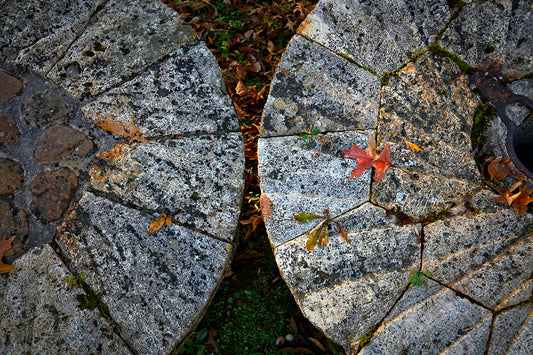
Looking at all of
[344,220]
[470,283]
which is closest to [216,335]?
[344,220]

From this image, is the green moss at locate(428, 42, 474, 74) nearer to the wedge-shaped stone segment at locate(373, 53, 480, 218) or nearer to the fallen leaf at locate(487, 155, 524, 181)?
the wedge-shaped stone segment at locate(373, 53, 480, 218)

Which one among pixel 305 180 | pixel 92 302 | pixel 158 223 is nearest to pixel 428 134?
pixel 305 180

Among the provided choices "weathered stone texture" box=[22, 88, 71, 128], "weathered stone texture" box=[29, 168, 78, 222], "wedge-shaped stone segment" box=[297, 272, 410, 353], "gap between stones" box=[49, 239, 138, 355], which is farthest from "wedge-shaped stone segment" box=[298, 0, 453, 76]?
"gap between stones" box=[49, 239, 138, 355]

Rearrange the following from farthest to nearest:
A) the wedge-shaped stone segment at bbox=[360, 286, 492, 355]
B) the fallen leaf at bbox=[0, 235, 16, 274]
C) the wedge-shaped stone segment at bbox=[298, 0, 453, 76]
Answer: the wedge-shaped stone segment at bbox=[298, 0, 453, 76], the fallen leaf at bbox=[0, 235, 16, 274], the wedge-shaped stone segment at bbox=[360, 286, 492, 355]

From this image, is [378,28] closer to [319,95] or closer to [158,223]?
[319,95]

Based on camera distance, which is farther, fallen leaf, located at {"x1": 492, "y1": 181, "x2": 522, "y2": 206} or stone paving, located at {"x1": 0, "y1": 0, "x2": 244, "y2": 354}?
fallen leaf, located at {"x1": 492, "y1": 181, "x2": 522, "y2": 206}

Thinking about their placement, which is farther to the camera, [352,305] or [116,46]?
[116,46]
